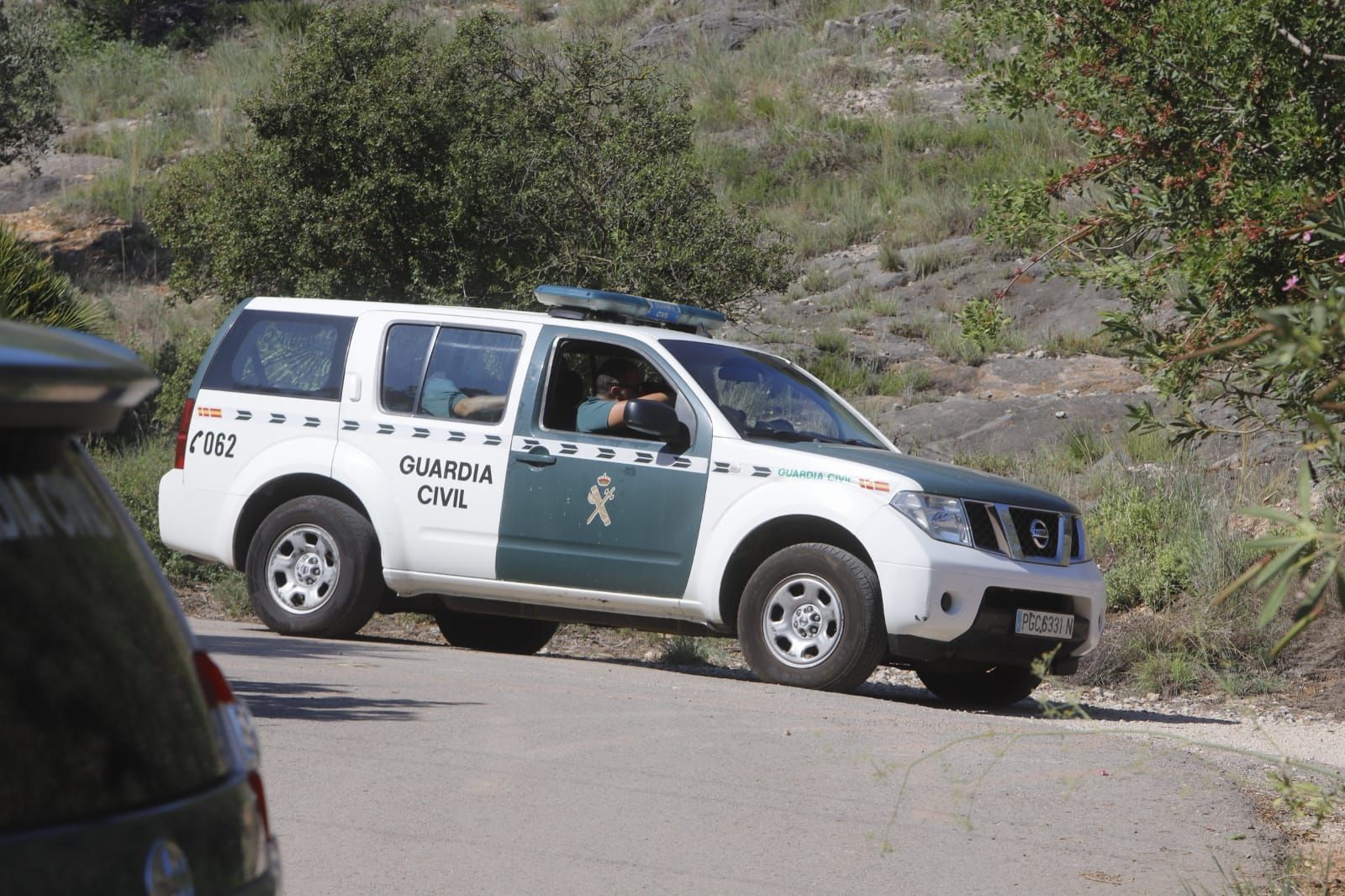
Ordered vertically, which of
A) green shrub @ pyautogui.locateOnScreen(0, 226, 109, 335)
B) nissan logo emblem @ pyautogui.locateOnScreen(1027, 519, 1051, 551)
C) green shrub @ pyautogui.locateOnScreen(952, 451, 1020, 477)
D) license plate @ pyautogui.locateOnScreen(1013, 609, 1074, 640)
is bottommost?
license plate @ pyautogui.locateOnScreen(1013, 609, 1074, 640)

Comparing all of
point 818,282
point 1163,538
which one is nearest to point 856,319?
point 818,282

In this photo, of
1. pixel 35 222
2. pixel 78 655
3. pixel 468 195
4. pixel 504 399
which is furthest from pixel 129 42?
pixel 78 655

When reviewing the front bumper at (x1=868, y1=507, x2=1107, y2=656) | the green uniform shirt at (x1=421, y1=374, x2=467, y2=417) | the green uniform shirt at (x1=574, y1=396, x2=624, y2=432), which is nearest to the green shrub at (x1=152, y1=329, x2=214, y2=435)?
the green uniform shirt at (x1=421, y1=374, x2=467, y2=417)

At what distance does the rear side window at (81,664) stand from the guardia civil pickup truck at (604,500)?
6658 mm

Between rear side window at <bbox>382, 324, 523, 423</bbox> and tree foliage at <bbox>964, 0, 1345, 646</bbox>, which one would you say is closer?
tree foliage at <bbox>964, 0, 1345, 646</bbox>

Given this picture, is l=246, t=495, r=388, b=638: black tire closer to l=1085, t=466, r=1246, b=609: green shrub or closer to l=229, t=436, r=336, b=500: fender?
l=229, t=436, r=336, b=500: fender

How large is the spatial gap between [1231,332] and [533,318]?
16.4 feet

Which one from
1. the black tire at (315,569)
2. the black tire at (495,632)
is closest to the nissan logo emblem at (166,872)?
the black tire at (315,569)

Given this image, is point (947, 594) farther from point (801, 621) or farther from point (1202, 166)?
point (1202, 166)

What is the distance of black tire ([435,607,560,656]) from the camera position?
1132 centimetres

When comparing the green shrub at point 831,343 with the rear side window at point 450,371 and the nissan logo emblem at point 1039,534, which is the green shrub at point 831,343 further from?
the nissan logo emblem at point 1039,534

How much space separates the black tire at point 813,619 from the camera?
8586 millimetres

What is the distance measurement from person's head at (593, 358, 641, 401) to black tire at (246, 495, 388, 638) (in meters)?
1.64

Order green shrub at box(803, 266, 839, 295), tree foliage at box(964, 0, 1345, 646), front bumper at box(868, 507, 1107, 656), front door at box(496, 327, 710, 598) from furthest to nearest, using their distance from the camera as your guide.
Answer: green shrub at box(803, 266, 839, 295) < front door at box(496, 327, 710, 598) < front bumper at box(868, 507, 1107, 656) < tree foliage at box(964, 0, 1345, 646)
